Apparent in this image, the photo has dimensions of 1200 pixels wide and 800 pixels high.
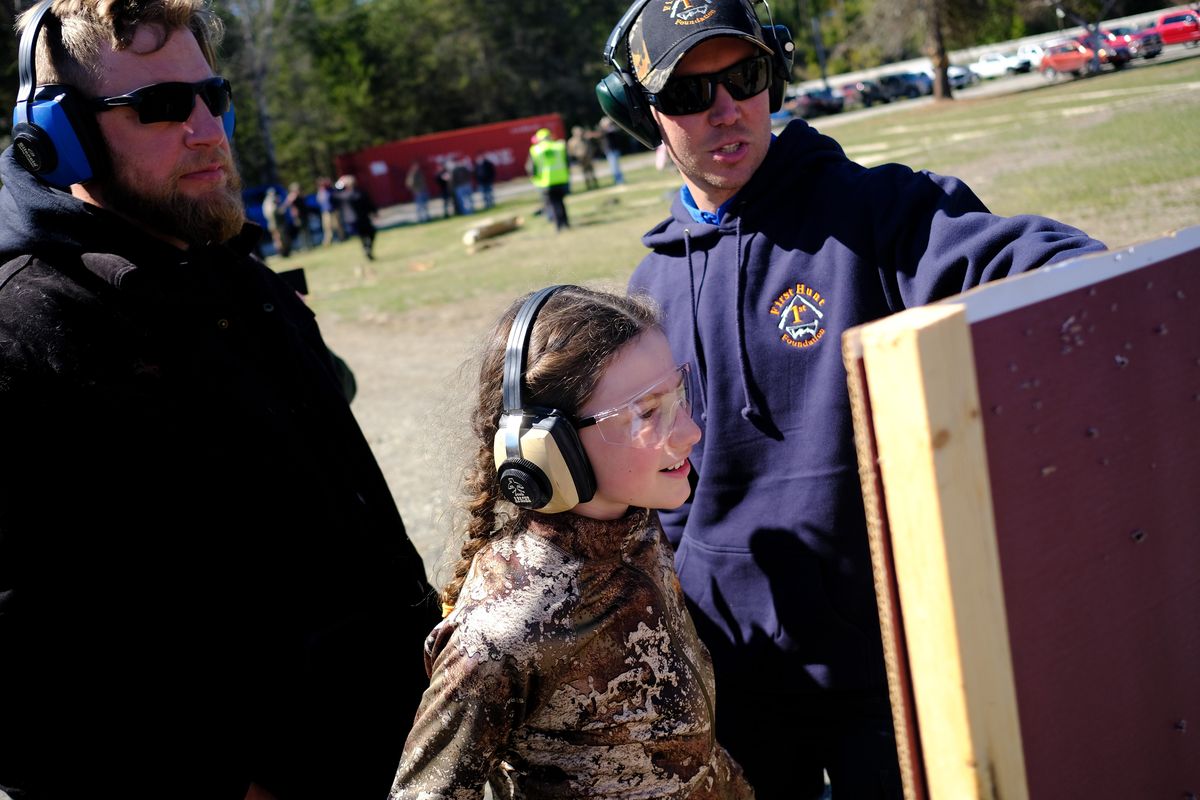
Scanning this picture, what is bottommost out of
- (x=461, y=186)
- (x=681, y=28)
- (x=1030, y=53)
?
(x=1030, y=53)

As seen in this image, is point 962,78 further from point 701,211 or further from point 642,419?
point 642,419

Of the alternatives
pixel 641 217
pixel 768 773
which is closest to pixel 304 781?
pixel 768 773

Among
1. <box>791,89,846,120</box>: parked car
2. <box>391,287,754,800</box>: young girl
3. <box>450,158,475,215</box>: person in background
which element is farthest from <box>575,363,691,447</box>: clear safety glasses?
<box>791,89,846,120</box>: parked car

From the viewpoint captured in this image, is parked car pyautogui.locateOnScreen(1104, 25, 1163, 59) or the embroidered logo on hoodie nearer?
the embroidered logo on hoodie

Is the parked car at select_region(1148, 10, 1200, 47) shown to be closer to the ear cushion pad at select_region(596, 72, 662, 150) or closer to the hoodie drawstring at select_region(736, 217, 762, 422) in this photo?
the ear cushion pad at select_region(596, 72, 662, 150)

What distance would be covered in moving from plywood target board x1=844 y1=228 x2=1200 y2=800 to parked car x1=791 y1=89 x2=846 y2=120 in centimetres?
4760

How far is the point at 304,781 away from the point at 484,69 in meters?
60.7

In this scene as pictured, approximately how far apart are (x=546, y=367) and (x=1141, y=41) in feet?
95.0

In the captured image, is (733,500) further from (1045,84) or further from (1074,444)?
(1045,84)

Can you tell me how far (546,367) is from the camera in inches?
71.2

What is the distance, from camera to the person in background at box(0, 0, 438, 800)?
167 centimetres

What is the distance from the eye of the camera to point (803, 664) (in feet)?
6.98

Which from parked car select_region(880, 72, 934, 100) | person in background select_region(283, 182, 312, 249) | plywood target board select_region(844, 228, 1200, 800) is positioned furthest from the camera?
parked car select_region(880, 72, 934, 100)

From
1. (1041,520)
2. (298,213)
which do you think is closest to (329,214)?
(298,213)
